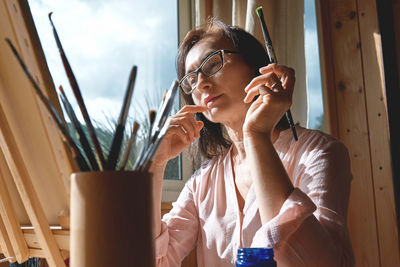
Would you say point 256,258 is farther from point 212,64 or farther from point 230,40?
point 230,40

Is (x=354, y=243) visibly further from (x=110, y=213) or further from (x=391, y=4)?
(x=110, y=213)

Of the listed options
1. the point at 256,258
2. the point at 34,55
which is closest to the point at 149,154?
the point at 256,258

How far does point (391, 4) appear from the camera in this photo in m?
1.94

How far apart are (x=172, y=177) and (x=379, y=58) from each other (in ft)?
4.05

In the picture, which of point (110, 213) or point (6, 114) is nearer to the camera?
point (110, 213)

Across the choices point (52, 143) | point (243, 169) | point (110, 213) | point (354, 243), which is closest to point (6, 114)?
point (52, 143)

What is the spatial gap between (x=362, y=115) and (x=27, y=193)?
67.1 inches

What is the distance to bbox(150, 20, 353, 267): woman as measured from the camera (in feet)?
2.49

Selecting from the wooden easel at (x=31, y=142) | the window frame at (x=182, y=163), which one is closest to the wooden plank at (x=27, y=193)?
the wooden easel at (x=31, y=142)

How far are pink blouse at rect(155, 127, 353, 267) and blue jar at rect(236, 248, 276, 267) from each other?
0.23 metres

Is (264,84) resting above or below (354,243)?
above

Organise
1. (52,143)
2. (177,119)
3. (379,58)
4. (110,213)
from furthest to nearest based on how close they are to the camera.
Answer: (379,58) < (177,119) < (52,143) < (110,213)

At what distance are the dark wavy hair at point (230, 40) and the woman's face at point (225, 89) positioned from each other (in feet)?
0.17

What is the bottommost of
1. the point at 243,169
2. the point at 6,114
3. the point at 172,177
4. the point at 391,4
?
the point at 172,177
